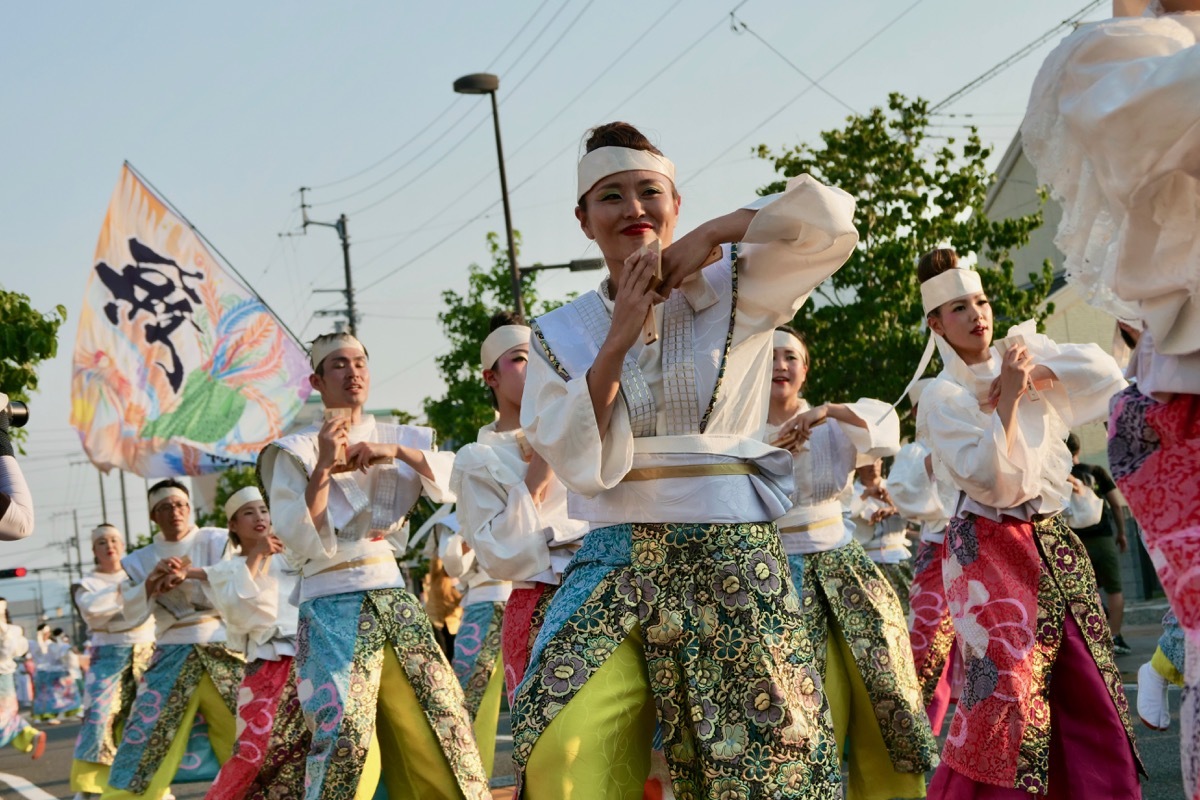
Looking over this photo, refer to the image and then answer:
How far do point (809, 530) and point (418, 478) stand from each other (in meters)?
1.56

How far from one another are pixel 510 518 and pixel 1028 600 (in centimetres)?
189

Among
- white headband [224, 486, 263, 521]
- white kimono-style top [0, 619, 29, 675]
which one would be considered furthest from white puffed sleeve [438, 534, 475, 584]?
white kimono-style top [0, 619, 29, 675]

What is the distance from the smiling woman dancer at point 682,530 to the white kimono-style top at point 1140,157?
811 millimetres

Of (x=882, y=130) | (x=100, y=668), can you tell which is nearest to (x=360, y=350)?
(x=100, y=668)

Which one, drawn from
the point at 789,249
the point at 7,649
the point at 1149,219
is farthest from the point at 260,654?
the point at 7,649

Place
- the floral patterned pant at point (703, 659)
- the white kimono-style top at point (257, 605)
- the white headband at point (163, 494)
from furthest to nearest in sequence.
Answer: the white headband at point (163, 494) → the white kimono-style top at point (257, 605) → the floral patterned pant at point (703, 659)

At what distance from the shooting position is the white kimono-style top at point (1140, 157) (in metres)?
2.65

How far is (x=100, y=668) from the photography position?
10.7m

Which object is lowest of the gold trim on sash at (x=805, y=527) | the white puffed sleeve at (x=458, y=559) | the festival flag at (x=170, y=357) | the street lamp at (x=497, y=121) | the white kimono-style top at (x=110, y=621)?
the white kimono-style top at (x=110, y=621)

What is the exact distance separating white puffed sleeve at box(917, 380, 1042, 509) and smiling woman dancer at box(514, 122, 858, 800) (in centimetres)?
169

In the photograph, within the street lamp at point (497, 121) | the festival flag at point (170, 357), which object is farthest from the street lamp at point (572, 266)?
the festival flag at point (170, 357)

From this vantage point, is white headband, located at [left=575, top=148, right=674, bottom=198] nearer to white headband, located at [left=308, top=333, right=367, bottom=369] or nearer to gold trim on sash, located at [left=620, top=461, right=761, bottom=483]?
gold trim on sash, located at [left=620, top=461, right=761, bottom=483]

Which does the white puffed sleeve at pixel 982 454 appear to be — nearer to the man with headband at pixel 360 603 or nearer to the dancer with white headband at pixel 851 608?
the dancer with white headband at pixel 851 608

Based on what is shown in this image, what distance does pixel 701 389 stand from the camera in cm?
372
